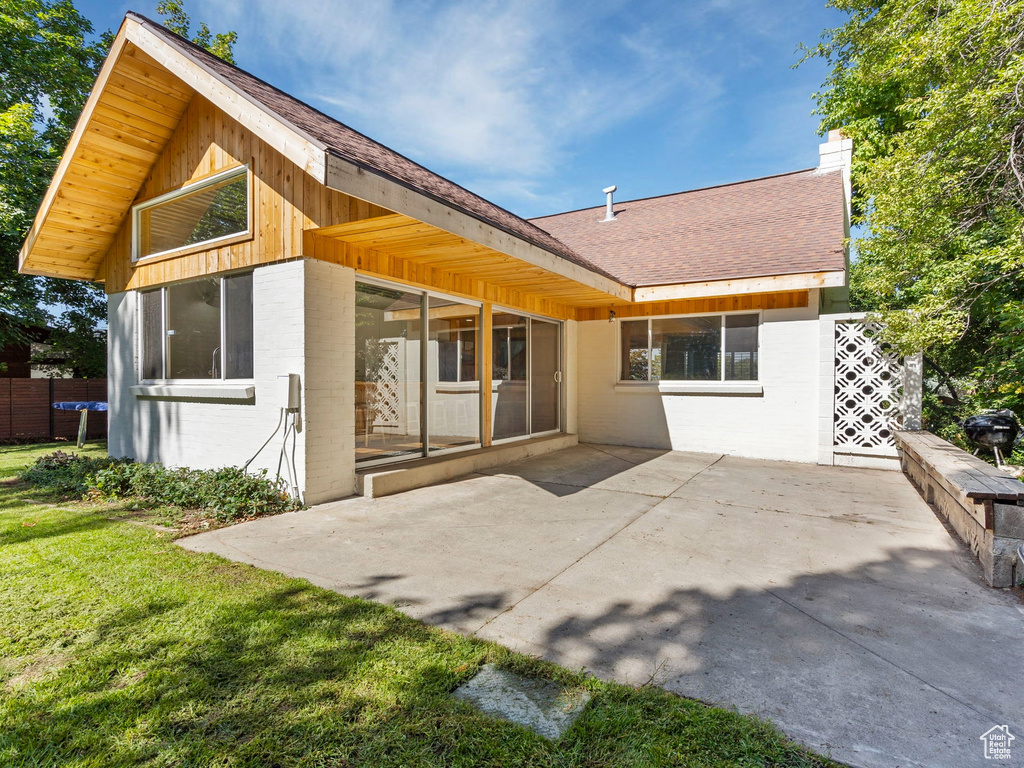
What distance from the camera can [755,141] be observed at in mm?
14727

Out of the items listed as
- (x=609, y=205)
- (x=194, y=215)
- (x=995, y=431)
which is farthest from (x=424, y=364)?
(x=995, y=431)

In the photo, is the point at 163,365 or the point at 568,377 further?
the point at 568,377

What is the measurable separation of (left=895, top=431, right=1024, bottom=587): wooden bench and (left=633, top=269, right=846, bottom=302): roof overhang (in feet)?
10.8

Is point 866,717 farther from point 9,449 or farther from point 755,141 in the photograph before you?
point 755,141

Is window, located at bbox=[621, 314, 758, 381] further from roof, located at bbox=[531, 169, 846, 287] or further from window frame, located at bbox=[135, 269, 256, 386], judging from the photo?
window frame, located at bbox=[135, 269, 256, 386]

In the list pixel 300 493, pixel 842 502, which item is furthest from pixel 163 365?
pixel 842 502

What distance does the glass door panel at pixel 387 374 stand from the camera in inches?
227

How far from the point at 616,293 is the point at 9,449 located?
1228 cm

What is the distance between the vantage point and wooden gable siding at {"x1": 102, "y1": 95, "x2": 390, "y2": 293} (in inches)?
192

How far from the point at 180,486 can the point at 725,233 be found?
369 inches

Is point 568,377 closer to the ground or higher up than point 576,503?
higher up

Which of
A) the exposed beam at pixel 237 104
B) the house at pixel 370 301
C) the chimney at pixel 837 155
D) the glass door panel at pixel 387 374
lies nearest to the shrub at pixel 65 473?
the house at pixel 370 301

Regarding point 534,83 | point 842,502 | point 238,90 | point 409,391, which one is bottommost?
point 842,502

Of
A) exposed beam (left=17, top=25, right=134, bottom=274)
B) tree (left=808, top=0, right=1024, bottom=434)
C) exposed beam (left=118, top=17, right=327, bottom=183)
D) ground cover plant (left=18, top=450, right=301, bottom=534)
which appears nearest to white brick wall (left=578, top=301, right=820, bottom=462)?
tree (left=808, top=0, right=1024, bottom=434)
